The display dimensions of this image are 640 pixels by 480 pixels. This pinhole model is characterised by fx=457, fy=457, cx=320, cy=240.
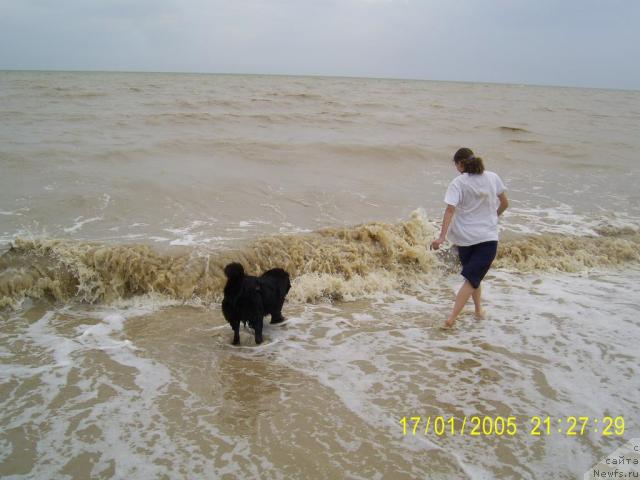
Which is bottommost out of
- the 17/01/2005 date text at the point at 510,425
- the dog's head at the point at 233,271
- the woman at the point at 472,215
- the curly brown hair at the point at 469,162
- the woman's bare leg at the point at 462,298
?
the 17/01/2005 date text at the point at 510,425

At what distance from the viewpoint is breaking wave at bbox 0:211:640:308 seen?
5.55 metres

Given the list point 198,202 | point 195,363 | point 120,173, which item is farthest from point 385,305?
point 120,173

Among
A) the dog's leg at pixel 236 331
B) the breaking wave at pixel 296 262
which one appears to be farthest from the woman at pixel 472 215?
the dog's leg at pixel 236 331

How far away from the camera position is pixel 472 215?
475cm

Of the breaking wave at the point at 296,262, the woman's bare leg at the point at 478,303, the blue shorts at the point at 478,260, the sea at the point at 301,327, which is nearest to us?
the sea at the point at 301,327

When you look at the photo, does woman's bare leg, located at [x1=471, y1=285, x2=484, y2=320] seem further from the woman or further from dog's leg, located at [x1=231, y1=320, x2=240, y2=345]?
dog's leg, located at [x1=231, y1=320, x2=240, y2=345]

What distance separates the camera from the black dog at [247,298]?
413 cm

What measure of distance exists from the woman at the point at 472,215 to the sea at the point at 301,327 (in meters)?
0.69

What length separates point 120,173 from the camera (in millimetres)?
9914

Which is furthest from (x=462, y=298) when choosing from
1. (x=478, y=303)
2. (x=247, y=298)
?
(x=247, y=298)

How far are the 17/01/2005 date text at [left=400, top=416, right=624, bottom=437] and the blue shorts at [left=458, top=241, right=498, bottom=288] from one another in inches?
65.1

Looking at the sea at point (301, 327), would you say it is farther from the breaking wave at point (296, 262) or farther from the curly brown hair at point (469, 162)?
the curly brown hair at point (469, 162)

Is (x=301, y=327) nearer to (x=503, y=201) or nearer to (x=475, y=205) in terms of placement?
(x=475, y=205)

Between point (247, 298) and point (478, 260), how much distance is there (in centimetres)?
242
